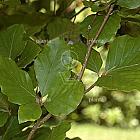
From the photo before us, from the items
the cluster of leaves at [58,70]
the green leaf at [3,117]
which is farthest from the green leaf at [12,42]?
the green leaf at [3,117]

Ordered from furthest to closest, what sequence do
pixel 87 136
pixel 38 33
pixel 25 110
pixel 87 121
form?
pixel 87 121, pixel 87 136, pixel 38 33, pixel 25 110

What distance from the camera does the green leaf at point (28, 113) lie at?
585 millimetres

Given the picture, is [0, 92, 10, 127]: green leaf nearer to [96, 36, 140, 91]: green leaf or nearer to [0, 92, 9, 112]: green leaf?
[0, 92, 9, 112]: green leaf

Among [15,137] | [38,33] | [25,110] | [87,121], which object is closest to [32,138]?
[15,137]

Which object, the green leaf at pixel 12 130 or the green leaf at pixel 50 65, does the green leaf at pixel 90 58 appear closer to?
the green leaf at pixel 50 65

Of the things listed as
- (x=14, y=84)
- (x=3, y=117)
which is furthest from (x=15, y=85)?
(x=3, y=117)

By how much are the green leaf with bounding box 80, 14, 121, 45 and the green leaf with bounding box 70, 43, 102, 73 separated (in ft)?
0.07

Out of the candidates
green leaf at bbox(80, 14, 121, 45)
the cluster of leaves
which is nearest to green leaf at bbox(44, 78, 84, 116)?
the cluster of leaves

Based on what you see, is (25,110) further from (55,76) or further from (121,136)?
(121,136)

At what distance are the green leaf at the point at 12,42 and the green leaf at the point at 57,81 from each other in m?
0.11

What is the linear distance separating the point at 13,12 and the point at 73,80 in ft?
1.97

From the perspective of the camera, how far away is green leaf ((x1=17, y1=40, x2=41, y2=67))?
77 cm

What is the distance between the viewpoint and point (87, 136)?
430 centimetres

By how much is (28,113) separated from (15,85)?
0.05 metres
